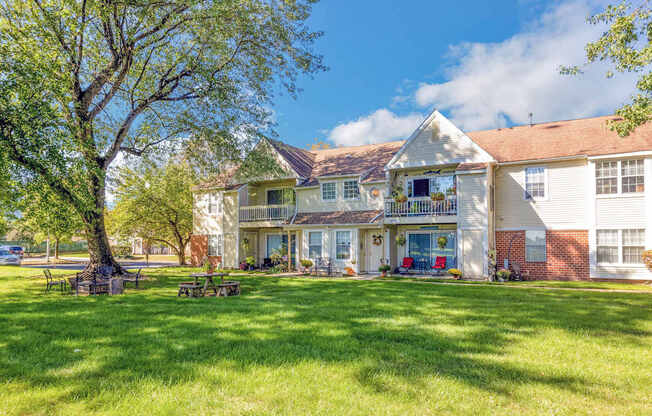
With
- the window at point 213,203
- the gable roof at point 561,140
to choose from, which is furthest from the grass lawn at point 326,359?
the window at point 213,203

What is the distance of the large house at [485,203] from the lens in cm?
1748

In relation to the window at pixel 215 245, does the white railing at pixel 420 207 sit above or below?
above

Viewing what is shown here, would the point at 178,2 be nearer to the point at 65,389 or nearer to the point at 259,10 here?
the point at 259,10

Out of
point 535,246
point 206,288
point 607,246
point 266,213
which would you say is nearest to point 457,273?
point 535,246

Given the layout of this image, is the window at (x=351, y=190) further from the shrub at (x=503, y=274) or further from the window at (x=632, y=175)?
the window at (x=632, y=175)

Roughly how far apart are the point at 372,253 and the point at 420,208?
3.95 metres

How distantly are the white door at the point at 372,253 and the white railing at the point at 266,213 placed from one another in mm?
5506

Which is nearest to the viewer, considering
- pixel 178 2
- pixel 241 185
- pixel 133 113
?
pixel 178 2

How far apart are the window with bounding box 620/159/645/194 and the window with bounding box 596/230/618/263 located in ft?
6.59

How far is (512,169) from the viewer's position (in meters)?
19.7

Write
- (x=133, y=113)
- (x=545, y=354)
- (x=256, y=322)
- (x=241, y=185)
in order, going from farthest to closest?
(x=241, y=185) < (x=133, y=113) < (x=256, y=322) < (x=545, y=354)

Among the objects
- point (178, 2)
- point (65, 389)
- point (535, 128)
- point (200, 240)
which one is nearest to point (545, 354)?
point (65, 389)

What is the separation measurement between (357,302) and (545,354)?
570 centimetres

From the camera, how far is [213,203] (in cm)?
2816
